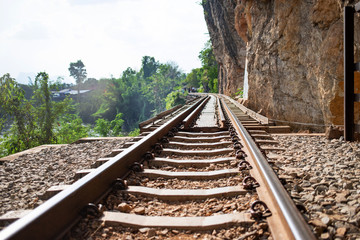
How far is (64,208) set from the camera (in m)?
1.80

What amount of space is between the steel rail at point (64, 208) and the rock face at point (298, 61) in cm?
509

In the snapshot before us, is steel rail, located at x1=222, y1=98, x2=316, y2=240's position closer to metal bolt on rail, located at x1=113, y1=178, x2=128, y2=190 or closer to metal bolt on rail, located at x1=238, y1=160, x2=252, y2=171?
metal bolt on rail, located at x1=238, y1=160, x2=252, y2=171

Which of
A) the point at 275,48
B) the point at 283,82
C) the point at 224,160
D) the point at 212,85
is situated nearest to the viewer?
the point at 224,160

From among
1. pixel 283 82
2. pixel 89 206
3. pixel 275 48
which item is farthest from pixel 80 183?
pixel 275 48

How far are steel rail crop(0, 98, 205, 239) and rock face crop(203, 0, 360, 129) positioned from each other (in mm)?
5087

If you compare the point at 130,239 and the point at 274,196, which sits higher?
the point at 274,196

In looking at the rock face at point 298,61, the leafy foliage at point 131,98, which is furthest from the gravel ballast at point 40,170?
the leafy foliage at point 131,98

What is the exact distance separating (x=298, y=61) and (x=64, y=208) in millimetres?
8289

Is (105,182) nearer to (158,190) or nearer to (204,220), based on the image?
(158,190)

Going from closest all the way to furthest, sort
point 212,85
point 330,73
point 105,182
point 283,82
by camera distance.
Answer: point 105,182, point 330,73, point 283,82, point 212,85

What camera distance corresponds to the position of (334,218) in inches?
74.6

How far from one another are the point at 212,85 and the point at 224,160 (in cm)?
5546

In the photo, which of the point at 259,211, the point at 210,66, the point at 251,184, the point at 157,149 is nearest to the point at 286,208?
the point at 259,211

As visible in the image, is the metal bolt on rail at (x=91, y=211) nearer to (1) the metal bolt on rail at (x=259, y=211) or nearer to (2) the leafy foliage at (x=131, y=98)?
(1) the metal bolt on rail at (x=259, y=211)
